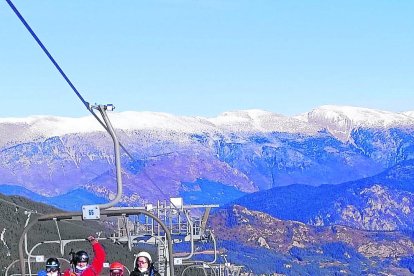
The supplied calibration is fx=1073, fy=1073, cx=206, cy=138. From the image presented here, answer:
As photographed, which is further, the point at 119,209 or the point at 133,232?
the point at 133,232

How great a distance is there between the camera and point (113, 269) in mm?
18859

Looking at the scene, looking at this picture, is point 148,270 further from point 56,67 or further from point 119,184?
point 56,67

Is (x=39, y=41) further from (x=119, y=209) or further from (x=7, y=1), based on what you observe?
(x=119, y=209)

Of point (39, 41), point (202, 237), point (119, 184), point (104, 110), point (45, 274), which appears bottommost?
point (202, 237)

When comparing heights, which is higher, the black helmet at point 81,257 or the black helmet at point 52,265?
the black helmet at point 81,257

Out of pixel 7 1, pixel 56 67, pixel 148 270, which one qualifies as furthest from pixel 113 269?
pixel 7 1

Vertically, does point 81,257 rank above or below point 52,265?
above

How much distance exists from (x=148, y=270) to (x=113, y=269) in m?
0.68

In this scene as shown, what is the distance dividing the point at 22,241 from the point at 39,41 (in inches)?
157

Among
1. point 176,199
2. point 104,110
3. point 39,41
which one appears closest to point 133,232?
point 176,199

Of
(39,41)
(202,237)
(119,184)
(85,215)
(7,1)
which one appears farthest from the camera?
(202,237)

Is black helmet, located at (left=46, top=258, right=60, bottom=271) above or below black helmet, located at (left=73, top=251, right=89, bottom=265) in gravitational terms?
below

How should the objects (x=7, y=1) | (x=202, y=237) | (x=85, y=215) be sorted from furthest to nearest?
1. (x=202, y=237)
2. (x=85, y=215)
3. (x=7, y=1)

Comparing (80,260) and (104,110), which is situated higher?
(104,110)
